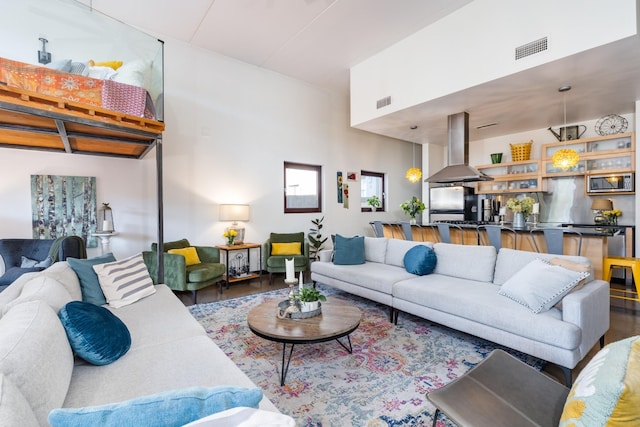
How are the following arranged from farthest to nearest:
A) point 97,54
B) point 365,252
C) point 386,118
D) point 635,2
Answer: point 386,118 → point 365,252 → point 97,54 → point 635,2

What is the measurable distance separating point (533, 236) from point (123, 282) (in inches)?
186

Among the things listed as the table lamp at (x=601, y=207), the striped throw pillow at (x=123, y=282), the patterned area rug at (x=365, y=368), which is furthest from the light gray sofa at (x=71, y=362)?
the table lamp at (x=601, y=207)

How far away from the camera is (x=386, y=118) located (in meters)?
5.07

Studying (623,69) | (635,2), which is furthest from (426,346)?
(623,69)

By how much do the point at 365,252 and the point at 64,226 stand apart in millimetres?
4012

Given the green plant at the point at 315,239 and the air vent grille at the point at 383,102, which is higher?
the air vent grille at the point at 383,102

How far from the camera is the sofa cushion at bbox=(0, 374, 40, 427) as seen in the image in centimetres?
76

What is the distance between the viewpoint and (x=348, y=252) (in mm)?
4191

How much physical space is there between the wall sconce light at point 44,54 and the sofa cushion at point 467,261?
14.1 feet

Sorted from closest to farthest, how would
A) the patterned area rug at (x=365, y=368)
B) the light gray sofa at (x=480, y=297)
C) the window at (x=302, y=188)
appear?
the patterned area rug at (x=365, y=368)
the light gray sofa at (x=480, y=297)
the window at (x=302, y=188)

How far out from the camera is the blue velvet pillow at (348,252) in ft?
13.7

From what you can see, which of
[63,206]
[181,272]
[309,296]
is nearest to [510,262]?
[309,296]

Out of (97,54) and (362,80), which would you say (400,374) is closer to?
(97,54)

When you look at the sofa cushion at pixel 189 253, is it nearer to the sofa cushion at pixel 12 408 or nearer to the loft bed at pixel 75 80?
Answer: the loft bed at pixel 75 80
